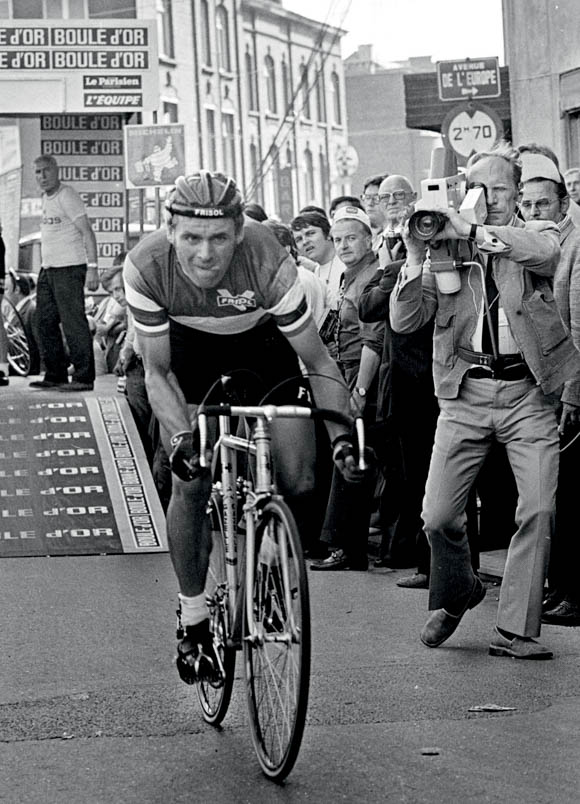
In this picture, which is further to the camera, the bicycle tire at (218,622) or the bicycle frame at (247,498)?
the bicycle tire at (218,622)

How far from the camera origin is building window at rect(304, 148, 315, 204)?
7981 centimetres

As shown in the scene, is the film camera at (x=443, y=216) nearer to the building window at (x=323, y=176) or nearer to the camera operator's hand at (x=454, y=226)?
the camera operator's hand at (x=454, y=226)

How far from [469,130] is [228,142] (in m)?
54.9

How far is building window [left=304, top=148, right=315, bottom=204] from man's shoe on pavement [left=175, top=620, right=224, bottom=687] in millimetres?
74674

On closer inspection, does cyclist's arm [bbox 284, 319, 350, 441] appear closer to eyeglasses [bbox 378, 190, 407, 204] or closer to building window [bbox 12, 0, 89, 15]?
eyeglasses [bbox 378, 190, 407, 204]

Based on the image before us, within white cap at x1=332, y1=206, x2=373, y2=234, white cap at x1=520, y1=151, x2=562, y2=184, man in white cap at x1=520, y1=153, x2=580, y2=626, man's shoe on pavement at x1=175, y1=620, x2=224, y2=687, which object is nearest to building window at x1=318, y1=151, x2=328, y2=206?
white cap at x1=332, y1=206, x2=373, y2=234

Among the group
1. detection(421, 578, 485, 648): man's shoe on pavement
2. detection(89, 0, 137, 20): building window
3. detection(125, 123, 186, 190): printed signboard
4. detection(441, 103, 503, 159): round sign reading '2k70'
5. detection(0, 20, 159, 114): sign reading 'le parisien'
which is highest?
detection(89, 0, 137, 20): building window

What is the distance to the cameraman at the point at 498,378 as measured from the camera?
6918mm

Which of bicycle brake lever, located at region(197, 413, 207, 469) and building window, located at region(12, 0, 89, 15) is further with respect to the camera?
building window, located at region(12, 0, 89, 15)

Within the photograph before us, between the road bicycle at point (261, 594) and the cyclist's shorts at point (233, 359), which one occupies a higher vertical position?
the cyclist's shorts at point (233, 359)

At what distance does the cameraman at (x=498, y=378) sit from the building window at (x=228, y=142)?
205ft

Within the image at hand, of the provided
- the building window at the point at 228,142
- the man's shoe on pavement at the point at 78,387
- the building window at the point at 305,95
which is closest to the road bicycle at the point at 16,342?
the man's shoe on pavement at the point at 78,387

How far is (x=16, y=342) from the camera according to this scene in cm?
1850

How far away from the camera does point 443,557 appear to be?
23.9ft
